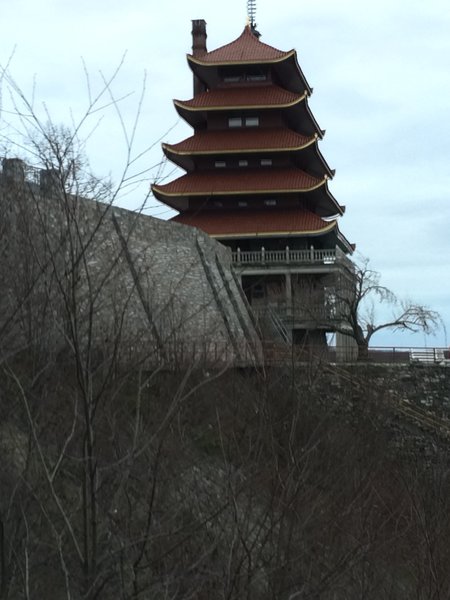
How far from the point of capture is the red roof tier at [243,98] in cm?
3428

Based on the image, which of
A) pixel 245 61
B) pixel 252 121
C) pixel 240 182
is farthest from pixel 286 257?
pixel 245 61

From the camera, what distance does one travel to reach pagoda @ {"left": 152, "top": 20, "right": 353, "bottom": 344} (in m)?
32.5

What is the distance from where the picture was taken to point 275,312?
3200cm

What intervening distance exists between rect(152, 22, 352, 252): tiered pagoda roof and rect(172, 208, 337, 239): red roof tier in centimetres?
4

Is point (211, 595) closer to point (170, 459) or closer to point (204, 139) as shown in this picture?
point (170, 459)

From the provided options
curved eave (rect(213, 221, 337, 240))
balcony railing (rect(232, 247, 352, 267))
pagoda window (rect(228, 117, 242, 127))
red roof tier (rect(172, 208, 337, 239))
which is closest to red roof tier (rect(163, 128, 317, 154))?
pagoda window (rect(228, 117, 242, 127))

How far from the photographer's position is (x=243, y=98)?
3475cm

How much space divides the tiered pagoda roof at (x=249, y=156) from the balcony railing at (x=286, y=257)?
623 mm

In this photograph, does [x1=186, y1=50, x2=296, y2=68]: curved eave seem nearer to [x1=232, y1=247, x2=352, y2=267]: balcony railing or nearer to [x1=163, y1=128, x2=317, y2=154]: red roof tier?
[x1=163, y1=128, x2=317, y2=154]: red roof tier

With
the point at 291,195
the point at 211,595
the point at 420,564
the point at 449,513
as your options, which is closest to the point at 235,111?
the point at 291,195

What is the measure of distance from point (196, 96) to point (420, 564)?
2906 centimetres

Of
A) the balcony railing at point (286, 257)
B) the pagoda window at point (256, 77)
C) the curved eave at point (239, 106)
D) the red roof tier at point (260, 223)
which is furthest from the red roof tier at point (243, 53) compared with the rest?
the balcony railing at point (286, 257)

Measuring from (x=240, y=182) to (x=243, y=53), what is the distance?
19.8ft

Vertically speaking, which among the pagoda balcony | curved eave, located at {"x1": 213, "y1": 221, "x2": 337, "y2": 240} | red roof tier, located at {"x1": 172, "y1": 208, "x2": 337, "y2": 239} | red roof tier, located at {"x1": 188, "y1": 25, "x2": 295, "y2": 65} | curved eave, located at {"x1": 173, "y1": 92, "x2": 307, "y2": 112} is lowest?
the pagoda balcony
